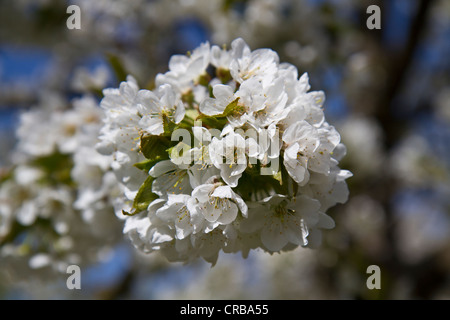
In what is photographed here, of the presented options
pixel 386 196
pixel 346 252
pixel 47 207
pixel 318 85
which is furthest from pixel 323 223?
pixel 386 196

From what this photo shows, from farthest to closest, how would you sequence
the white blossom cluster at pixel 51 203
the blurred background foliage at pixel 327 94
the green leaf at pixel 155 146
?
the blurred background foliage at pixel 327 94 < the white blossom cluster at pixel 51 203 < the green leaf at pixel 155 146

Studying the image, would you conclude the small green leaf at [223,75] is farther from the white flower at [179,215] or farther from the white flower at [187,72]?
the white flower at [179,215]

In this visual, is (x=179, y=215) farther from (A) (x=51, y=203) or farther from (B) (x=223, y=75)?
(A) (x=51, y=203)

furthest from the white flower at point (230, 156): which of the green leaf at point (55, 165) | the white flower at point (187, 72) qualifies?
the green leaf at point (55, 165)

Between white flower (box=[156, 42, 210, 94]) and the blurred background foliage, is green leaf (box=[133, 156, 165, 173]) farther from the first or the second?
the blurred background foliage

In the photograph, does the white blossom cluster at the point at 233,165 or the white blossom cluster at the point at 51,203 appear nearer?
the white blossom cluster at the point at 233,165

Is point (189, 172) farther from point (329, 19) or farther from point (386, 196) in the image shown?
point (386, 196)
